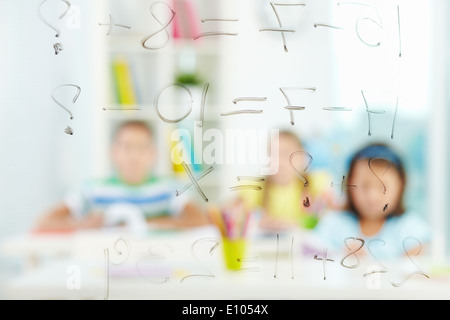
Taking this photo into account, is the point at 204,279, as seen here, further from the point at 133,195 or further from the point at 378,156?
the point at 133,195

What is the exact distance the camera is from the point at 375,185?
1.84 feet

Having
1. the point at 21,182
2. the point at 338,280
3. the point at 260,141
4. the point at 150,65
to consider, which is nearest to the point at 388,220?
the point at 338,280

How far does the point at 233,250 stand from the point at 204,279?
0.50ft

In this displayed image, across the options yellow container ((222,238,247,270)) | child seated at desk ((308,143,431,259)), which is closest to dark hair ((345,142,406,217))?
child seated at desk ((308,143,431,259))

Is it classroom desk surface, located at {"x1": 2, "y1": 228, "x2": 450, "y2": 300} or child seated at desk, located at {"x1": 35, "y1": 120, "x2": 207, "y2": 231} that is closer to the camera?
classroom desk surface, located at {"x1": 2, "y1": 228, "x2": 450, "y2": 300}

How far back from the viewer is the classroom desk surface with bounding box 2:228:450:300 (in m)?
0.54

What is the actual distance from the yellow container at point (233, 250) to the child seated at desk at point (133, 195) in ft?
2.34

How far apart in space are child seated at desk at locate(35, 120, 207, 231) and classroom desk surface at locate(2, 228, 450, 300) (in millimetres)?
803

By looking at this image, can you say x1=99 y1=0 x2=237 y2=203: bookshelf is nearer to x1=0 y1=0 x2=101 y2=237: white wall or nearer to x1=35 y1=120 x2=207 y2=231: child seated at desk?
x1=35 y1=120 x2=207 y2=231: child seated at desk

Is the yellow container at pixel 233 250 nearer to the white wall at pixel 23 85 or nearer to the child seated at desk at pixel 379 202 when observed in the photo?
the child seated at desk at pixel 379 202

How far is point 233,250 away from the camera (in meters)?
0.85

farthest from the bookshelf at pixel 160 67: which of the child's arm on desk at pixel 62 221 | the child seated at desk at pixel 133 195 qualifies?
the child's arm on desk at pixel 62 221
